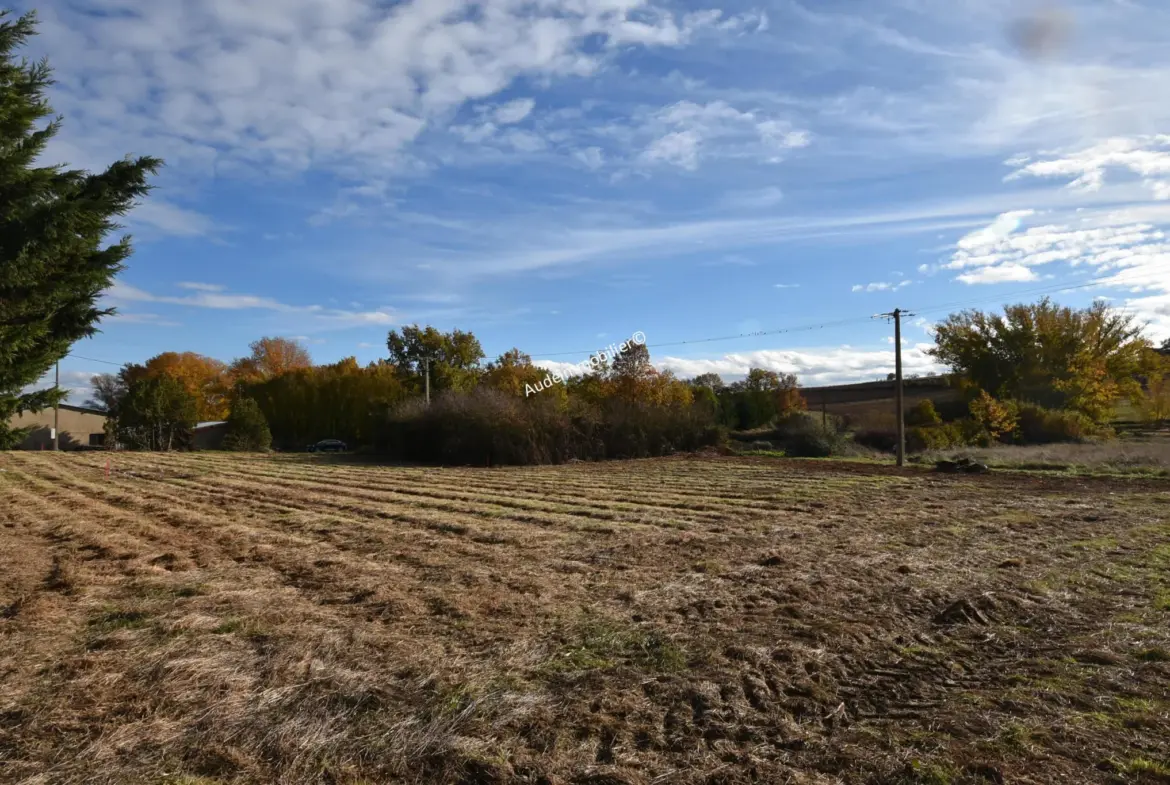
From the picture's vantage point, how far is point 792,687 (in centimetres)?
468

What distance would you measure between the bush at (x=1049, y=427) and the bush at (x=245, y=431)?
43618 mm

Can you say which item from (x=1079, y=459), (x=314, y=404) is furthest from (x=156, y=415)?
(x=1079, y=459)

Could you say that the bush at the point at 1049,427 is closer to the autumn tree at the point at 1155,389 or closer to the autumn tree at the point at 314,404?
the autumn tree at the point at 1155,389

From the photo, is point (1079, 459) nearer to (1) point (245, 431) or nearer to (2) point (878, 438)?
(2) point (878, 438)

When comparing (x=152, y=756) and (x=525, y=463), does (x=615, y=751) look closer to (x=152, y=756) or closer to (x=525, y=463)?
(x=152, y=756)

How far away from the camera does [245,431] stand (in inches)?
1777

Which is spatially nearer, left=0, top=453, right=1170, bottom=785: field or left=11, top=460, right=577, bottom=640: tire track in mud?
left=0, top=453, right=1170, bottom=785: field

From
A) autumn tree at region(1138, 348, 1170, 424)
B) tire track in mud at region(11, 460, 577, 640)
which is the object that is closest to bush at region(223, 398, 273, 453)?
tire track in mud at region(11, 460, 577, 640)

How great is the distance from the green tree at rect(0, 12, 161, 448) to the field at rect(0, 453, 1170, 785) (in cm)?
248

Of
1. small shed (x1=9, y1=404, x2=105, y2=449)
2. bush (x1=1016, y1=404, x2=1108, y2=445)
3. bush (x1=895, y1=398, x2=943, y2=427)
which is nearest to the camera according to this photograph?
bush (x1=1016, y1=404, x2=1108, y2=445)

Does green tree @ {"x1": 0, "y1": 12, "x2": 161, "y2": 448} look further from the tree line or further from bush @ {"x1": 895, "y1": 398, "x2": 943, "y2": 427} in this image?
bush @ {"x1": 895, "y1": 398, "x2": 943, "y2": 427}

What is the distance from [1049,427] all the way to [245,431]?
151ft

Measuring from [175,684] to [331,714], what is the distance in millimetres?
1157

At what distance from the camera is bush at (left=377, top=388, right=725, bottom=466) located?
32.1 metres
